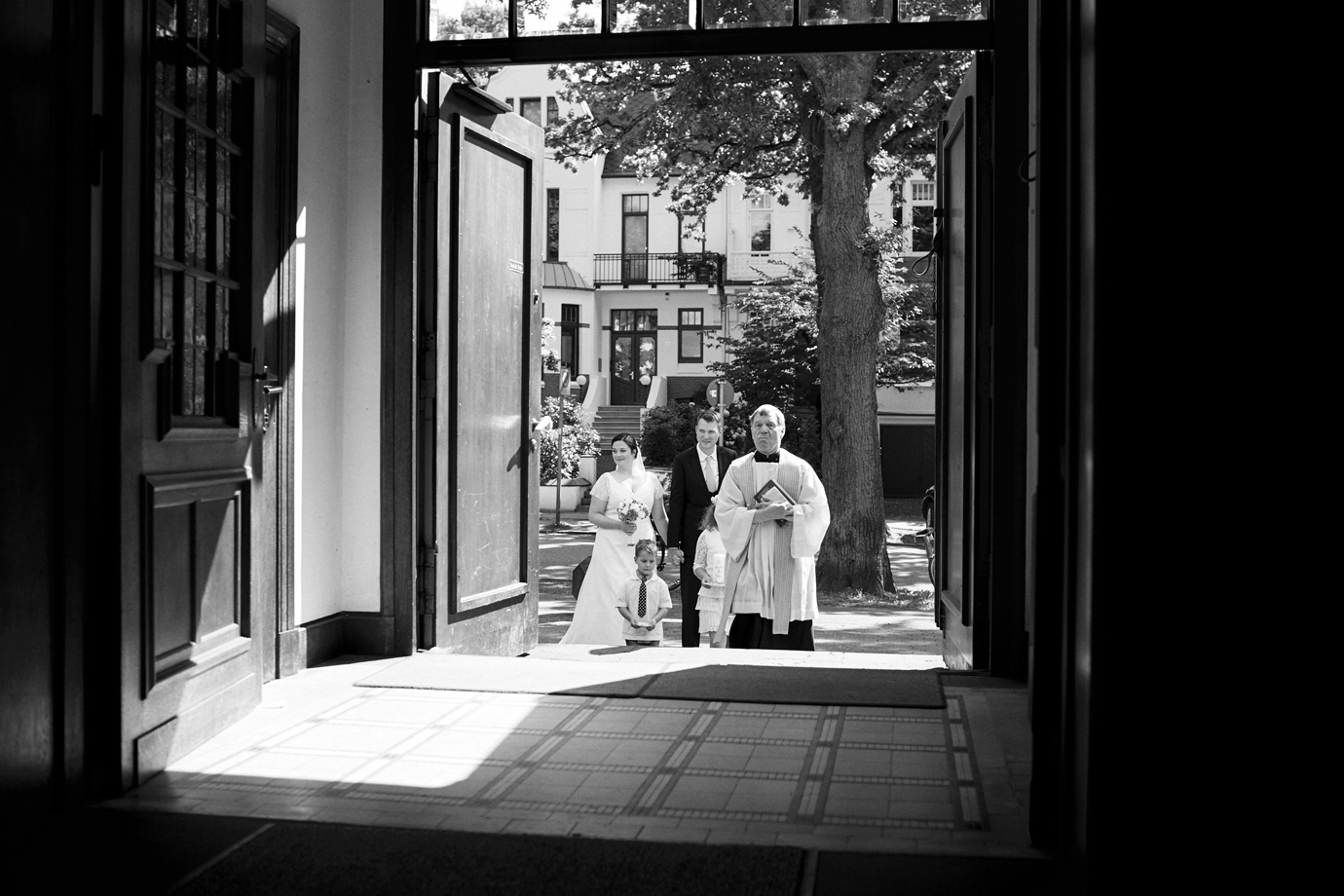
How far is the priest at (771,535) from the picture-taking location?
820cm

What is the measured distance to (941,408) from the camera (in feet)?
23.0

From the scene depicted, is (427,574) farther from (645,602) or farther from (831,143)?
(831,143)

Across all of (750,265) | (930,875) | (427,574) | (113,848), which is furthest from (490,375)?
(750,265)

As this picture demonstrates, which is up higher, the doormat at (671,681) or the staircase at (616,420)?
the staircase at (616,420)

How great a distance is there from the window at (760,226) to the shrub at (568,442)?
1043 cm

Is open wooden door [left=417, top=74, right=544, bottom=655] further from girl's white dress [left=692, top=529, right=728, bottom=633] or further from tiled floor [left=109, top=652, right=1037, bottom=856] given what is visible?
girl's white dress [left=692, top=529, right=728, bottom=633]

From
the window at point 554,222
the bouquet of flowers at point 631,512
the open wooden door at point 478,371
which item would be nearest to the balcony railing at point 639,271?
the window at point 554,222

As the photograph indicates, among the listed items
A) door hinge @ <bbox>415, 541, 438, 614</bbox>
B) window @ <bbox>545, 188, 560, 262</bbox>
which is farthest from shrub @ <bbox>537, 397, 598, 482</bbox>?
door hinge @ <bbox>415, 541, 438, 614</bbox>

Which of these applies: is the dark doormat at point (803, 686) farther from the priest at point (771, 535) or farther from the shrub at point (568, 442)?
the shrub at point (568, 442)

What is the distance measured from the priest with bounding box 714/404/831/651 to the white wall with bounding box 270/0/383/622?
2609 mm

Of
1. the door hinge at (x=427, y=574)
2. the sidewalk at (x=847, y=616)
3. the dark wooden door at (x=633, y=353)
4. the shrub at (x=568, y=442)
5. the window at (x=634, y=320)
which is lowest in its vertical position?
the sidewalk at (x=847, y=616)

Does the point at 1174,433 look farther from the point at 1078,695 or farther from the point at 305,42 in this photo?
the point at 305,42

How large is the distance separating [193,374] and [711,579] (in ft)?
15.8

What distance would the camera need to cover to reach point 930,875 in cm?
316
